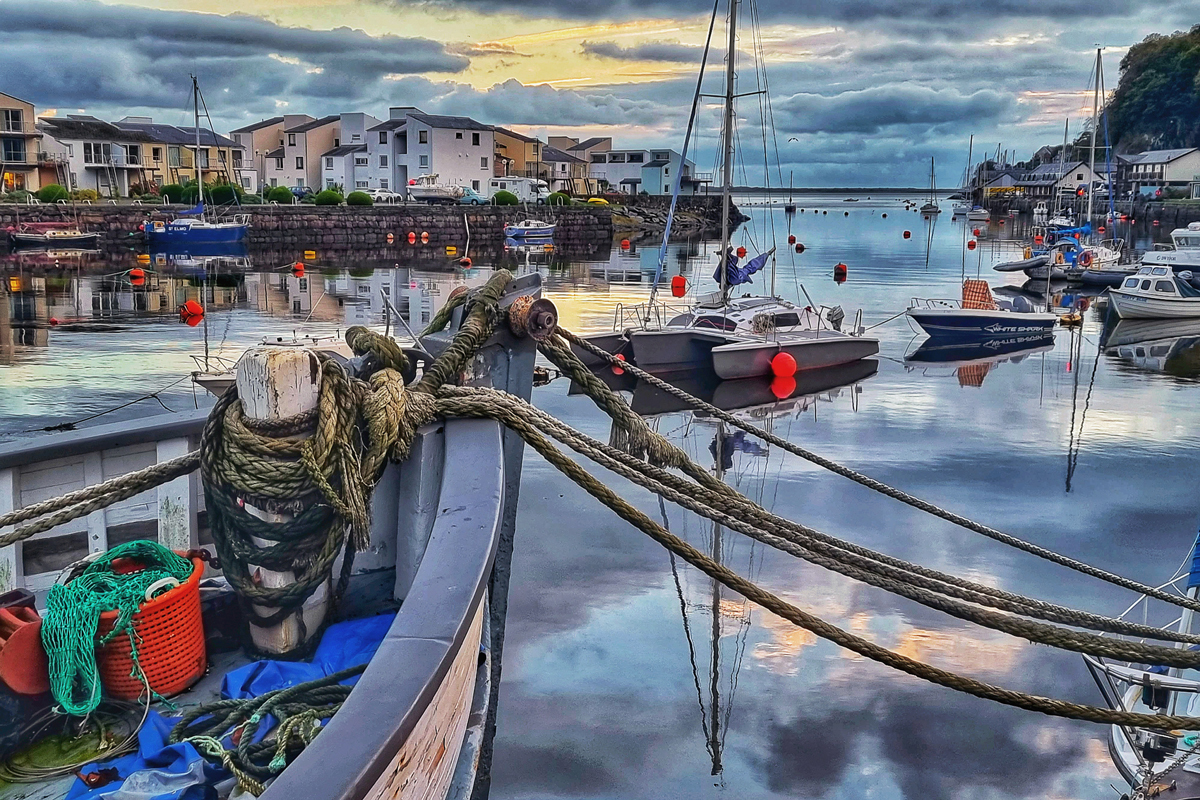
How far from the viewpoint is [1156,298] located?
31.5 meters

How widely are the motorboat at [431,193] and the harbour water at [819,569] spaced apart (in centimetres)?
4500

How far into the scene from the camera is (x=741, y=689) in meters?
8.38

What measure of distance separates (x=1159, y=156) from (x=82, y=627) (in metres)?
106

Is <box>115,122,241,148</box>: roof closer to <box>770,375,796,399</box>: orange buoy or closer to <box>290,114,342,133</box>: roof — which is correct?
<box>290,114,342,133</box>: roof

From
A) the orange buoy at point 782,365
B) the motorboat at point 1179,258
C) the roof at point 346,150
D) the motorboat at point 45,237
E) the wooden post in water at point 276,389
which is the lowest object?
the orange buoy at point 782,365

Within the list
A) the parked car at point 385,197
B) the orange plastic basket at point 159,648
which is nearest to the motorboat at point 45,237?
the parked car at point 385,197

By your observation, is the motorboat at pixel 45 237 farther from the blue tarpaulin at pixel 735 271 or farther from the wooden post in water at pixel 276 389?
the wooden post in water at pixel 276 389

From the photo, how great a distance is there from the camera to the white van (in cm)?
8029

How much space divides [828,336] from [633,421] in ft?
57.1

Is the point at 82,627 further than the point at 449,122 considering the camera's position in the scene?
No

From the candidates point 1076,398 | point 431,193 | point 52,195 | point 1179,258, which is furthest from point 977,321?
point 52,195

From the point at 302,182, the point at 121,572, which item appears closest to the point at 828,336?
the point at 121,572

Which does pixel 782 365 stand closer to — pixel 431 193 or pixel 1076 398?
pixel 1076 398

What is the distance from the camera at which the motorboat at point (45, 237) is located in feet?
165
